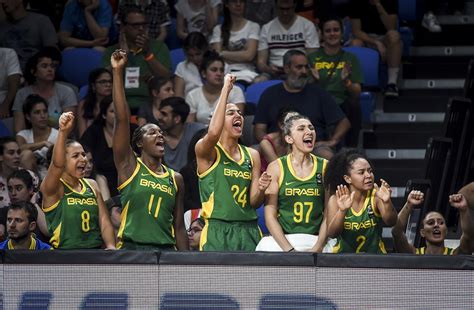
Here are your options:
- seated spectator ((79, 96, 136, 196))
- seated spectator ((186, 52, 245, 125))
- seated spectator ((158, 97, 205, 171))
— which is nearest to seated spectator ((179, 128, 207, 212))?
seated spectator ((158, 97, 205, 171))

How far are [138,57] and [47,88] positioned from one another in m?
1.02

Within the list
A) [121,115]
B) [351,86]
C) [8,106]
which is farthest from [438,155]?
[8,106]

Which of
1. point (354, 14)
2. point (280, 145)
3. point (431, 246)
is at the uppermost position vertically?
point (354, 14)

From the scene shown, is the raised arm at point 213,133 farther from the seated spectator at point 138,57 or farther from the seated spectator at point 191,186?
the seated spectator at point 138,57

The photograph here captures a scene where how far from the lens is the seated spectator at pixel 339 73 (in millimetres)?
12867

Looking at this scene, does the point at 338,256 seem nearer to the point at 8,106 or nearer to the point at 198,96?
the point at 198,96

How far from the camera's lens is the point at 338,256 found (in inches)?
334

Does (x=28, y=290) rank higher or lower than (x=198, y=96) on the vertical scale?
lower

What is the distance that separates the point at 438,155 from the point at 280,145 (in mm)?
1520

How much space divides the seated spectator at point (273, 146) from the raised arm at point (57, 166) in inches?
88.2

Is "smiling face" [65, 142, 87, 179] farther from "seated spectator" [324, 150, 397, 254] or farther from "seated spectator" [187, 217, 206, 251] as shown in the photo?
"seated spectator" [324, 150, 397, 254]

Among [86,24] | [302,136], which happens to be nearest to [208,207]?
[302,136]

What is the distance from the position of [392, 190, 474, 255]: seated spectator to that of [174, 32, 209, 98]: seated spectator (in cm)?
369

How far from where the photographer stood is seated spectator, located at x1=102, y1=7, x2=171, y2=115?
13312mm
